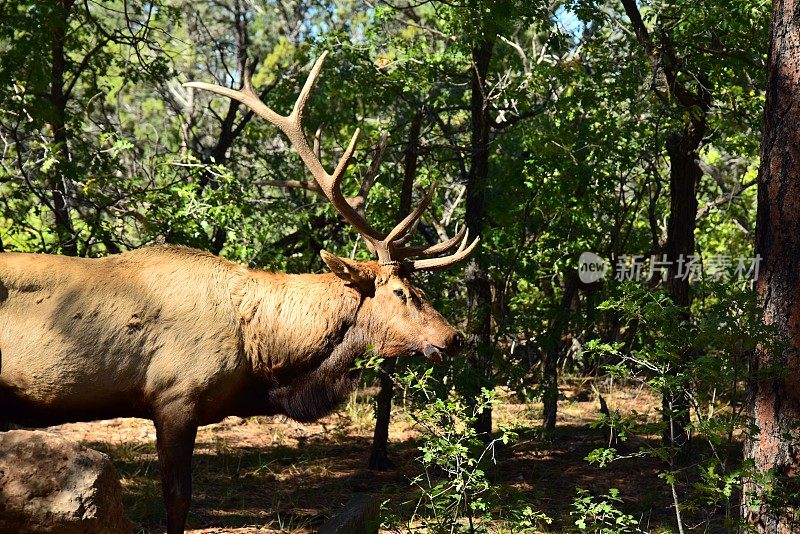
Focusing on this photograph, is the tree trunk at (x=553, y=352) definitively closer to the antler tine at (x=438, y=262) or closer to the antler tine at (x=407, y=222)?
the antler tine at (x=438, y=262)

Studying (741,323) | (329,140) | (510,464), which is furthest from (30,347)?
(329,140)

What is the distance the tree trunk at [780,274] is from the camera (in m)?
5.10

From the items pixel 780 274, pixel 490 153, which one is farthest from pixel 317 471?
pixel 780 274

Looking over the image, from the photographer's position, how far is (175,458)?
18.1 ft

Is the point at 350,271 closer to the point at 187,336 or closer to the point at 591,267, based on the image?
the point at 187,336

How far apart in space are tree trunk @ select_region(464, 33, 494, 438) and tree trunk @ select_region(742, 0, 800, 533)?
3080mm

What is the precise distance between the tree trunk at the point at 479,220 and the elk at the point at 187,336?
72.4 inches

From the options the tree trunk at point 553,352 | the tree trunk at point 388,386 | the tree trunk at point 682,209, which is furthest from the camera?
the tree trunk at point 682,209

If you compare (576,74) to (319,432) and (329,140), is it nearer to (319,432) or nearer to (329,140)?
(329,140)

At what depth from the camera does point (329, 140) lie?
37.4ft

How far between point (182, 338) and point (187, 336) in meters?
0.03

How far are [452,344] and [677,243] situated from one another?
3181 mm

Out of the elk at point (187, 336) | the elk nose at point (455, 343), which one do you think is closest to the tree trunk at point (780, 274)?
the elk nose at point (455, 343)

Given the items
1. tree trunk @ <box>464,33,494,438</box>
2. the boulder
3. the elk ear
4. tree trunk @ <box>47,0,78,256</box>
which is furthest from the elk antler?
the boulder
